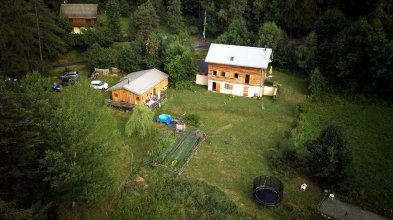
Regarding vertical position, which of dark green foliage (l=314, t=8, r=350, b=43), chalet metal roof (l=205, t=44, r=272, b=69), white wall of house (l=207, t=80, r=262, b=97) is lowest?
white wall of house (l=207, t=80, r=262, b=97)

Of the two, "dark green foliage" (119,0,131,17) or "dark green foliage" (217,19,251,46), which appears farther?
"dark green foliage" (119,0,131,17)

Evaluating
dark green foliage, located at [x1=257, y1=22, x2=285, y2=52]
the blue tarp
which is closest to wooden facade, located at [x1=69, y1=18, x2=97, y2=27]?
dark green foliage, located at [x1=257, y1=22, x2=285, y2=52]

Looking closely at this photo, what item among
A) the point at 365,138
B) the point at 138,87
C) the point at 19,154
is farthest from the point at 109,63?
the point at 365,138

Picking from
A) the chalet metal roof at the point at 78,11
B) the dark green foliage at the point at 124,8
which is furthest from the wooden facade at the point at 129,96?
the dark green foliage at the point at 124,8

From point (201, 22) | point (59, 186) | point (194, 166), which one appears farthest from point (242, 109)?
point (201, 22)

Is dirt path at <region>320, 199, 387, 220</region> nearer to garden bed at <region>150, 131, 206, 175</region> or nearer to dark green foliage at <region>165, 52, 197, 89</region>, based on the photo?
garden bed at <region>150, 131, 206, 175</region>
